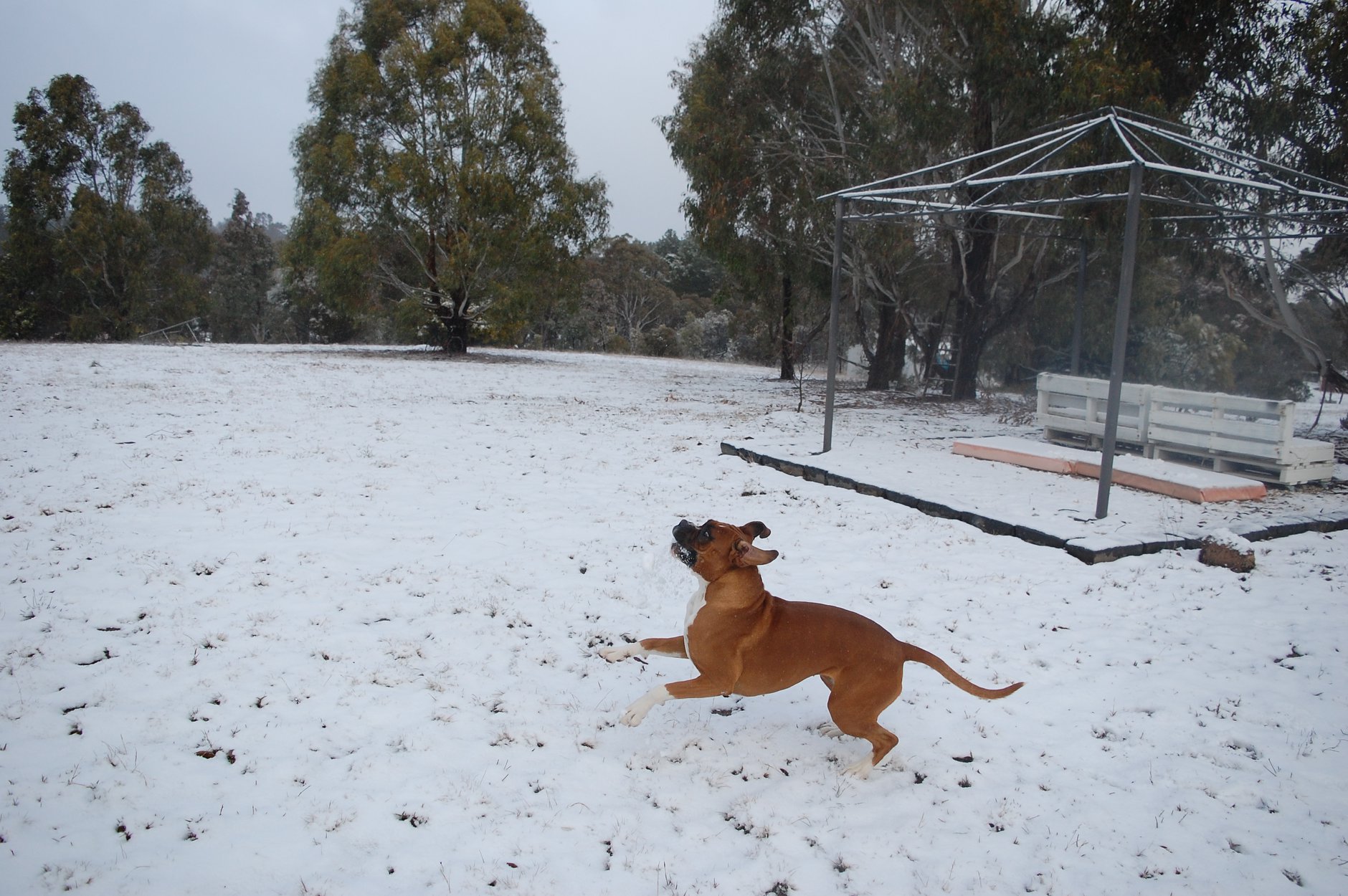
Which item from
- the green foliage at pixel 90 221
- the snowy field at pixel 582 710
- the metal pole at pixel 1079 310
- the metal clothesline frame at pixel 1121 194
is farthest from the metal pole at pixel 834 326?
the green foliage at pixel 90 221

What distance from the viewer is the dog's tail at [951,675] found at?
2.95 meters

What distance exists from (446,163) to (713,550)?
66.5 ft

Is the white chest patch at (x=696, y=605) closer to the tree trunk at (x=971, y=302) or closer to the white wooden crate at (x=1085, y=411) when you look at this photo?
the white wooden crate at (x=1085, y=411)

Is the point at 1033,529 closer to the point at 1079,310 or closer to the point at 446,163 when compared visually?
the point at 1079,310

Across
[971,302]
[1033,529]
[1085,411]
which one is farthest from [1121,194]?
[971,302]

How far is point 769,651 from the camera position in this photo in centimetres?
293

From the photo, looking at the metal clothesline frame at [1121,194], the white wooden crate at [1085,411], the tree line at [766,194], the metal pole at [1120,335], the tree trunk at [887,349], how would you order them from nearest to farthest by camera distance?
the metal pole at [1120,335] < the metal clothesline frame at [1121,194] < the white wooden crate at [1085,411] < the tree line at [766,194] < the tree trunk at [887,349]

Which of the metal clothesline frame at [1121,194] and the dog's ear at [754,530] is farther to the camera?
the metal clothesline frame at [1121,194]

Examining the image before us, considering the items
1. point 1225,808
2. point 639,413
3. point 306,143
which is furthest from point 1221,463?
point 306,143

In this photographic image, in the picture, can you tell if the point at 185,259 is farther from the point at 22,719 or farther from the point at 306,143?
the point at 22,719

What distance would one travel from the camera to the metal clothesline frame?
20.4 ft

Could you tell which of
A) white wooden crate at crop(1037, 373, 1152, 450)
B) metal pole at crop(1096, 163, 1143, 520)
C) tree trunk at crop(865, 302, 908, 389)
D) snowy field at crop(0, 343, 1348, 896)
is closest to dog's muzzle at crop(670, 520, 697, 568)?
snowy field at crop(0, 343, 1348, 896)

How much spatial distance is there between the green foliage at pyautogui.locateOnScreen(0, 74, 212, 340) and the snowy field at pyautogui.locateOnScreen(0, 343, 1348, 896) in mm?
26302

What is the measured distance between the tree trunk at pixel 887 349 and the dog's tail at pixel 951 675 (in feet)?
49.5
